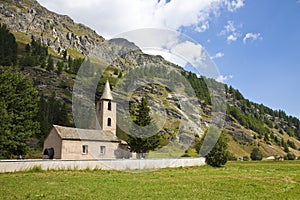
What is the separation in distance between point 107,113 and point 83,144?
13283 millimetres

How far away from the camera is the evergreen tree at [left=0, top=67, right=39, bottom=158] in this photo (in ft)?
145

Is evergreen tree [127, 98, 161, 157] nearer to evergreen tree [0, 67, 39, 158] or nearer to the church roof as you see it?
the church roof

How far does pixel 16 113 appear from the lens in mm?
47312

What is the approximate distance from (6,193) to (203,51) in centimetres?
1759

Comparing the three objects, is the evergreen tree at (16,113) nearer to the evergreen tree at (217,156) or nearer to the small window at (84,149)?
the small window at (84,149)

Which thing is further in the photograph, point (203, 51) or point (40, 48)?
point (40, 48)

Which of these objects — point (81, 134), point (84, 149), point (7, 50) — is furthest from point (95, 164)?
point (7, 50)

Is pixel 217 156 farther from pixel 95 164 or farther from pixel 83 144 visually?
pixel 95 164

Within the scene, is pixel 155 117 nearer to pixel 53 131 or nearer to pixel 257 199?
pixel 53 131

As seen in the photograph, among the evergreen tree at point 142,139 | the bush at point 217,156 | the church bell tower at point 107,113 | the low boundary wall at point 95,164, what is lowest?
the low boundary wall at point 95,164

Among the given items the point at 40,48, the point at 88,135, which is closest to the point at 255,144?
the point at 40,48

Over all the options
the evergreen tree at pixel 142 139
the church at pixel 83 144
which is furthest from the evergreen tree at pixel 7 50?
the evergreen tree at pixel 142 139

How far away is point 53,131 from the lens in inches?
1905

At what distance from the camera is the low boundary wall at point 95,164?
97.2 ft
